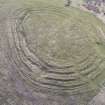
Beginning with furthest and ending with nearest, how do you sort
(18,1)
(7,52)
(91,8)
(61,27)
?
(91,8)
(18,1)
(61,27)
(7,52)

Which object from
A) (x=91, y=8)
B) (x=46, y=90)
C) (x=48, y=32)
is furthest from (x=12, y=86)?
(x=91, y=8)

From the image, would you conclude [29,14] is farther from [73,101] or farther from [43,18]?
[73,101]

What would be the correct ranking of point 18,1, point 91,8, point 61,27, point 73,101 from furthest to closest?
point 91,8, point 18,1, point 61,27, point 73,101

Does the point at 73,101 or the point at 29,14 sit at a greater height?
the point at 29,14

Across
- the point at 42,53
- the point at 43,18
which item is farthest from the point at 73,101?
the point at 43,18

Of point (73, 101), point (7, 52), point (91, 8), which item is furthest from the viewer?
point (91, 8)

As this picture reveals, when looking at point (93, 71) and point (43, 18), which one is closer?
point (93, 71)

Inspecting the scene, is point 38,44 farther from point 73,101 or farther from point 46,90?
point 73,101

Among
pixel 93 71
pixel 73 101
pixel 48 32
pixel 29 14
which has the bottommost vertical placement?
pixel 73 101

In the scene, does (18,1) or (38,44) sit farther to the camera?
(18,1)
